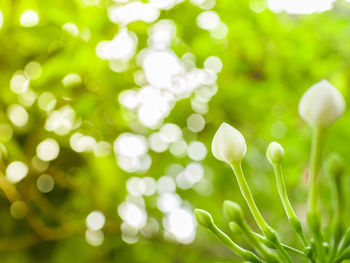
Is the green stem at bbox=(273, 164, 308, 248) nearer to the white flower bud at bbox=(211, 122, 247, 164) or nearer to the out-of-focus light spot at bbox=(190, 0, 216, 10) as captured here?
the white flower bud at bbox=(211, 122, 247, 164)

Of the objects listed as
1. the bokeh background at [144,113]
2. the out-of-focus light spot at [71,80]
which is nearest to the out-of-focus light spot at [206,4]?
the bokeh background at [144,113]

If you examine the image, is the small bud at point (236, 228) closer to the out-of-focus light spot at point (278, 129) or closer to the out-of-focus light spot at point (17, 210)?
the out-of-focus light spot at point (278, 129)

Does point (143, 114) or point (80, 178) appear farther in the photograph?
point (80, 178)

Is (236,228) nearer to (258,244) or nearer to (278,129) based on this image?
(258,244)

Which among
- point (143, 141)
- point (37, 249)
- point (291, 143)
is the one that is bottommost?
point (37, 249)

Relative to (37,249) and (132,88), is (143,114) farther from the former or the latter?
(37,249)

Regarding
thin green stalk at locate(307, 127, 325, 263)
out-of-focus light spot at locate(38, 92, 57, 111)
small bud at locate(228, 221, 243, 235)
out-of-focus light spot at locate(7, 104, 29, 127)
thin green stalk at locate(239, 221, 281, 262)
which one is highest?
thin green stalk at locate(307, 127, 325, 263)

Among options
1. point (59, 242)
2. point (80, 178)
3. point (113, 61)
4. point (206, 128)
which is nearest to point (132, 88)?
point (113, 61)

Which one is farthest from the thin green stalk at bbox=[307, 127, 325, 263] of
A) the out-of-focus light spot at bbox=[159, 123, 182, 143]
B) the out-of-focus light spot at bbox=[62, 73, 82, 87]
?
the out-of-focus light spot at bbox=[159, 123, 182, 143]
